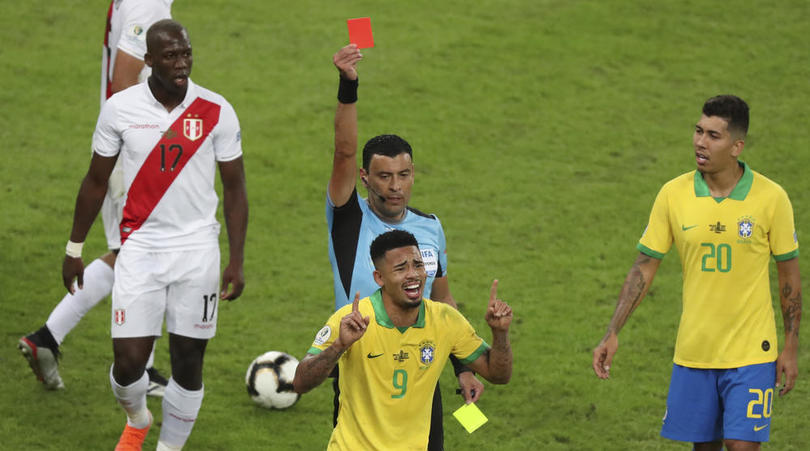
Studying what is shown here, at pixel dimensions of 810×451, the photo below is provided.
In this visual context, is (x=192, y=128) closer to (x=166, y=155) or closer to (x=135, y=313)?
(x=166, y=155)

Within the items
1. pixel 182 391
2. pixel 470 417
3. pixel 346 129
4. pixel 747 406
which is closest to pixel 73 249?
pixel 182 391

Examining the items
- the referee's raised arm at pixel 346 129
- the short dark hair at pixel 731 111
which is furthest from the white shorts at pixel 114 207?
the short dark hair at pixel 731 111

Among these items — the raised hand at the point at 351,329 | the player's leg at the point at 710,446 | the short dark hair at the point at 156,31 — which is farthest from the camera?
the short dark hair at the point at 156,31

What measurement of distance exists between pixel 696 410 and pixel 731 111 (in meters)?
1.63

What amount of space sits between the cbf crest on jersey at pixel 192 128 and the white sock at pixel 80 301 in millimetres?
1960

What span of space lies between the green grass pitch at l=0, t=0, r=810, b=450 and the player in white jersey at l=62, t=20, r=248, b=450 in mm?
1121

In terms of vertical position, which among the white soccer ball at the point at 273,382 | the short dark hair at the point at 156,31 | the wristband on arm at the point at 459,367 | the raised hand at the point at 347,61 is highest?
the short dark hair at the point at 156,31

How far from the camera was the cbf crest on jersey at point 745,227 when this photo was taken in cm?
623

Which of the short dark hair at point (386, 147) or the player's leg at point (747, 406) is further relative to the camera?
the player's leg at point (747, 406)

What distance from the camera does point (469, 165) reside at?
43.3 feet

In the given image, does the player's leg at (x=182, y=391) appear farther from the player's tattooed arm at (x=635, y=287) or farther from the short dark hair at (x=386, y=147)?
the player's tattooed arm at (x=635, y=287)

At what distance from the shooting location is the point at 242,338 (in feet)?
31.6

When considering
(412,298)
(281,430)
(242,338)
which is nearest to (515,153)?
(242,338)

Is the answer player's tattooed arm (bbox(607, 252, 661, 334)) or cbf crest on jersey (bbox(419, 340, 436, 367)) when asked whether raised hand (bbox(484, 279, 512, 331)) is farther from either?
player's tattooed arm (bbox(607, 252, 661, 334))
